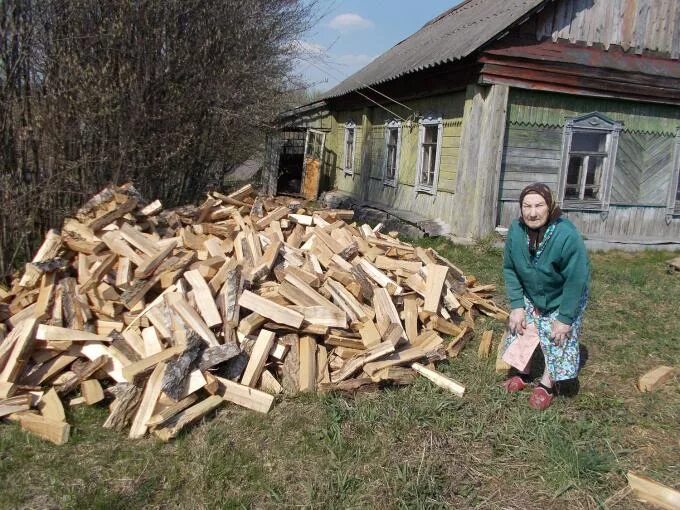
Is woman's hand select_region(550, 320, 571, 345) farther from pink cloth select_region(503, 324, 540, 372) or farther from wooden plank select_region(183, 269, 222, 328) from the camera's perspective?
wooden plank select_region(183, 269, 222, 328)

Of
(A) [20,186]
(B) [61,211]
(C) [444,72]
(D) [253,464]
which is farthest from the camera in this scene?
(C) [444,72]

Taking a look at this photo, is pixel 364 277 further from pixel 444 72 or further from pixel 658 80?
pixel 658 80

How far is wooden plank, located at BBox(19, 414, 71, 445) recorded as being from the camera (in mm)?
3320

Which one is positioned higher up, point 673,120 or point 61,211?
point 673,120

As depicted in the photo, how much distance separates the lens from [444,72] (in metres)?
10.1

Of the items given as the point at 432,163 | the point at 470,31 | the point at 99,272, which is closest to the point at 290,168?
the point at 432,163

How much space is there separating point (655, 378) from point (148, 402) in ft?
12.5

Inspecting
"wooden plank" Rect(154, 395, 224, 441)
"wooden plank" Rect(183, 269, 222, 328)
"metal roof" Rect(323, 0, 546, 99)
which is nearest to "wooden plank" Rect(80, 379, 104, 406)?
"wooden plank" Rect(154, 395, 224, 441)

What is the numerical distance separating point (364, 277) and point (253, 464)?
202cm

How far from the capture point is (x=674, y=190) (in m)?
10.4

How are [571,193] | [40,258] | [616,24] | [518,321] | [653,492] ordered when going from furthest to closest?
[571,193]
[616,24]
[40,258]
[518,321]
[653,492]

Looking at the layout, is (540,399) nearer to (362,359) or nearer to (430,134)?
(362,359)

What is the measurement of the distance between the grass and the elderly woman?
338 mm

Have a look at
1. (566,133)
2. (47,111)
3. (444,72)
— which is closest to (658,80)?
(566,133)
